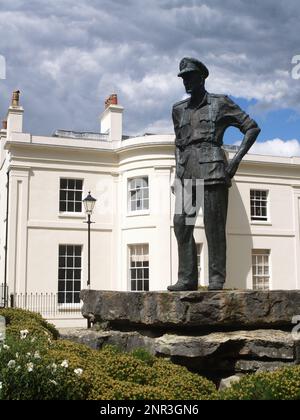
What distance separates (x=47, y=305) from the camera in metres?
23.8

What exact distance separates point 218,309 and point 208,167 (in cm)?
202

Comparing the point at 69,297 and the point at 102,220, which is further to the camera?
the point at 102,220

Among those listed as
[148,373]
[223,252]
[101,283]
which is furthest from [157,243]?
[148,373]

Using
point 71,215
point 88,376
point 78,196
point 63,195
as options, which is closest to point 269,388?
point 88,376

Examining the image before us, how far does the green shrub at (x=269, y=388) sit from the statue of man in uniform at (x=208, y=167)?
2.36 m

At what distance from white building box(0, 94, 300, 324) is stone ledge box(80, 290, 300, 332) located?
16.4 meters

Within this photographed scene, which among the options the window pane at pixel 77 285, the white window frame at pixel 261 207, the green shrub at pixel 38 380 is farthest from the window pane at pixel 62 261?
the green shrub at pixel 38 380

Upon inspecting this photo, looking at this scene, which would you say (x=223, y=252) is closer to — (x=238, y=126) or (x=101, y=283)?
(x=238, y=126)

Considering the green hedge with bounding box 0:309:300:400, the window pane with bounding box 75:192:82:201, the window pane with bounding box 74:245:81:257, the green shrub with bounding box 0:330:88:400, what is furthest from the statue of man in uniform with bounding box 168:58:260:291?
the window pane with bounding box 75:192:82:201

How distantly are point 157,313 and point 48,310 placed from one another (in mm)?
17199

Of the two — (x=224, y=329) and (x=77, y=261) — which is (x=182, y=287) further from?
(x=77, y=261)

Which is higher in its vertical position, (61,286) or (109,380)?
(61,286)

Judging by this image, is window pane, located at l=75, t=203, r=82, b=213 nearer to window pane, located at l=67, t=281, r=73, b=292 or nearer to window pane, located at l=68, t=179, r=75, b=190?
window pane, located at l=68, t=179, r=75, b=190

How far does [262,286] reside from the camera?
89.1 feet
